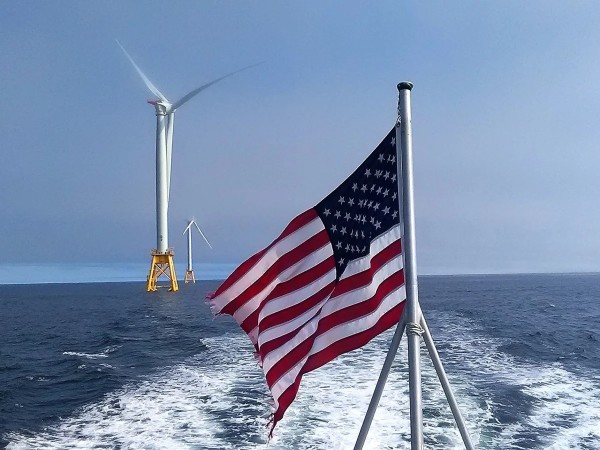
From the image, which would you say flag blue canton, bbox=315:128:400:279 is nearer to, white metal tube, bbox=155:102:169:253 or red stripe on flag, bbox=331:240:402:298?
red stripe on flag, bbox=331:240:402:298

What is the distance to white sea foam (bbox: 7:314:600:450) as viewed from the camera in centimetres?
1519

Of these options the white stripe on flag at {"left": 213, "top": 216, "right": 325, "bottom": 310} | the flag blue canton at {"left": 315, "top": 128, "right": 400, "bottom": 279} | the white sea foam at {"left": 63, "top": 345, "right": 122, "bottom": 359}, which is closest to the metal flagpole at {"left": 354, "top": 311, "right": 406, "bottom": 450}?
the flag blue canton at {"left": 315, "top": 128, "right": 400, "bottom": 279}

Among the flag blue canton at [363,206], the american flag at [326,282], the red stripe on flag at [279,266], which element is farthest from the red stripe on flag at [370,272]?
the red stripe on flag at [279,266]

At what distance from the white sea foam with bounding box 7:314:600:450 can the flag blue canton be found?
31.6 ft

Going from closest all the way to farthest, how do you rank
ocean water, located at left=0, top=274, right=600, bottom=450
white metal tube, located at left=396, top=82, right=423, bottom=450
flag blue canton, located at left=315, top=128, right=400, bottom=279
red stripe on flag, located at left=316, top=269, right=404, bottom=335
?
white metal tube, located at left=396, top=82, right=423, bottom=450, flag blue canton, located at left=315, top=128, right=400, bottom=279, red stripe on flag, located at left=316, top=269, right=404, bottom=335, ocean water, located at left=0, top=274, right=600, bottom=450

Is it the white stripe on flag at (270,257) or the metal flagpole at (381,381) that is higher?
the white stripe on flag at (270,257)

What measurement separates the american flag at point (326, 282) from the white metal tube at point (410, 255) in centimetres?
43

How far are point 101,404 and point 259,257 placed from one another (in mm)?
16193

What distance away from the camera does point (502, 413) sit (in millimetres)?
17703

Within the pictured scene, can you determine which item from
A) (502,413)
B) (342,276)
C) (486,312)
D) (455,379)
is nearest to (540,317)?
(486,312)

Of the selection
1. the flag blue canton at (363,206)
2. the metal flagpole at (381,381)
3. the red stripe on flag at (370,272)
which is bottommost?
the metal flagpole at (381,381)

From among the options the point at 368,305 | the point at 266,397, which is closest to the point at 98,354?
the point at 266,397

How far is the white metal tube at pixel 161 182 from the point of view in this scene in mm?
96250

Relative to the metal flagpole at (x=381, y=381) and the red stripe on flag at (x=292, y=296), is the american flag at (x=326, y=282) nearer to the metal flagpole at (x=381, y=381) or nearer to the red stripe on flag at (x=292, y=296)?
the red stripe on flag at (x=292, y=296)
